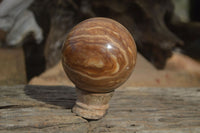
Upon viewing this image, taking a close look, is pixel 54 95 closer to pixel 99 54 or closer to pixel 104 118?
pixel 104 118

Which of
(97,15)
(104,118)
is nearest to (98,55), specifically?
(104,118)

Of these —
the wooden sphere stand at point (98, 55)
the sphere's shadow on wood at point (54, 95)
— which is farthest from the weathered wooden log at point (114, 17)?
the wooden sphere stand at point (98, 55)

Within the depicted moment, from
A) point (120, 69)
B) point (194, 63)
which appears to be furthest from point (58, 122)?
point (194, 63)

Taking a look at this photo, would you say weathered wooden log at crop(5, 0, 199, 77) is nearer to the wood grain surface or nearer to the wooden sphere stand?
the wood grain surface

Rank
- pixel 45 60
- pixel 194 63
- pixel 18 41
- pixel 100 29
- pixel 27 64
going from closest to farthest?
pixel 100 29, pixel 18 41, pixel 27 64, pixel 45 60, pixel 194 63

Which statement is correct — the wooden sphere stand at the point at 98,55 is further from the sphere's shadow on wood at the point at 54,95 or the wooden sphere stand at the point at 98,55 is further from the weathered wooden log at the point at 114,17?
the weathered wooden log at the point at 114,17

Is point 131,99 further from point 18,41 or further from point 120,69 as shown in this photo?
point 18,41
